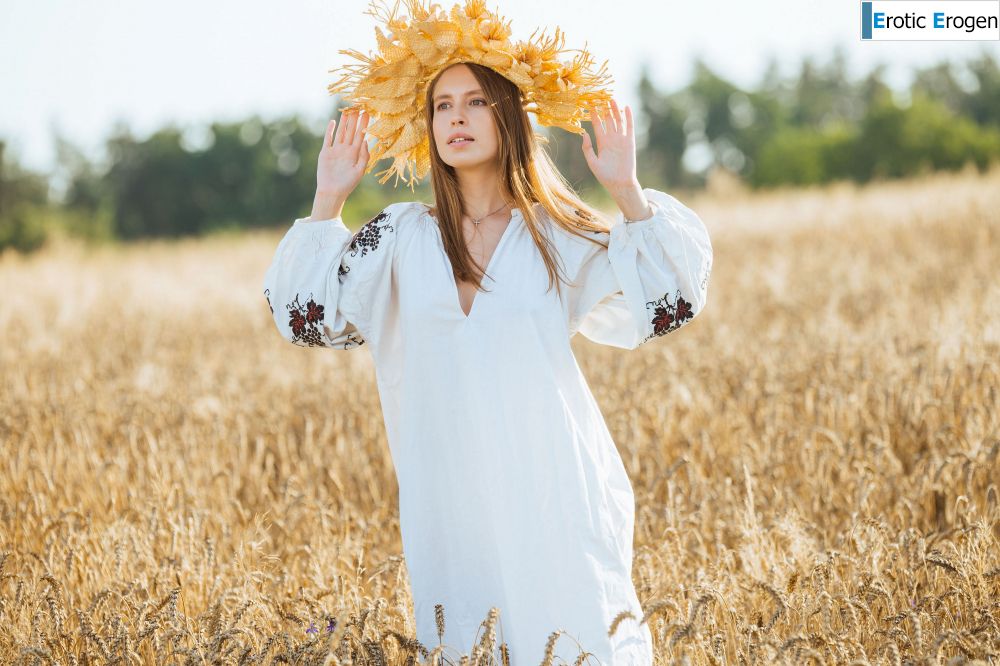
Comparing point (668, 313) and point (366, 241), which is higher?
point (366, 241)

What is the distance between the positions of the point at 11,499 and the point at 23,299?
7.43 meters

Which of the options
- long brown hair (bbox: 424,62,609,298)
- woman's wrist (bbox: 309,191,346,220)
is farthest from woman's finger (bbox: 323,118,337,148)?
long brown hair (bbox: 424,62,609,298)

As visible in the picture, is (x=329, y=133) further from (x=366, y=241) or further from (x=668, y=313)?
(x=668, y=313)

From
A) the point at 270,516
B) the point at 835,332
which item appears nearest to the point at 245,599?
the point at 270,516

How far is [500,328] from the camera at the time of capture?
2.67 metres

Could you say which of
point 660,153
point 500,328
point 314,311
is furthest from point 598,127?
point 660,153

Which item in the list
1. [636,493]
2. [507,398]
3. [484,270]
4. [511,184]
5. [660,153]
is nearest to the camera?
[507,398]

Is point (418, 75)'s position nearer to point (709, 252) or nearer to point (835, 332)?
point (709, 252)

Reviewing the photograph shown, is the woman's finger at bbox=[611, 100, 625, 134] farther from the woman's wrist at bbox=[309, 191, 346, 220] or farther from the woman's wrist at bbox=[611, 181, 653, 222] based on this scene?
the woman's wrist at bbox=[309, 191, 346, 220]

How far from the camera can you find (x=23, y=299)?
11.0m

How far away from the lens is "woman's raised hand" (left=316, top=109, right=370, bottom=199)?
289cm

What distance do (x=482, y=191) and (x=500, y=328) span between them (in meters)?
0.46

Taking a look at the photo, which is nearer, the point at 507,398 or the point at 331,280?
the point at 507,398

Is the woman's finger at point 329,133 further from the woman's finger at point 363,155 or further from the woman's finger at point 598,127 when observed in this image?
the woman's finger at point 598,127
